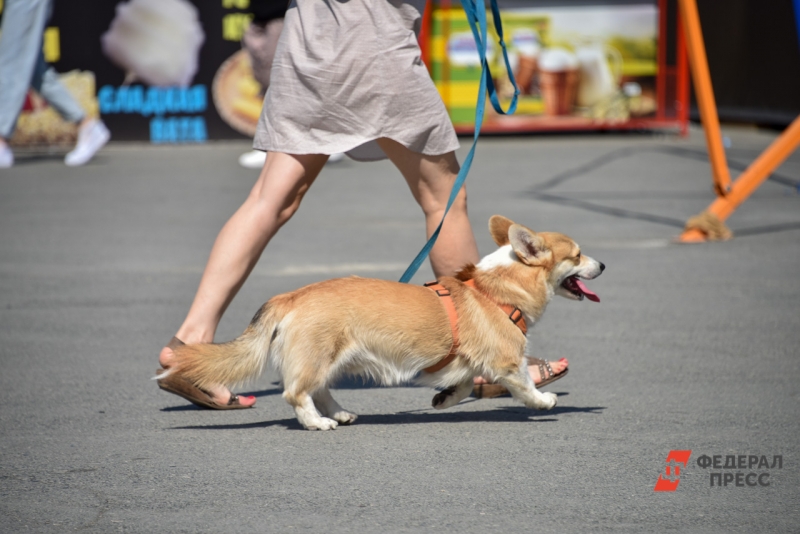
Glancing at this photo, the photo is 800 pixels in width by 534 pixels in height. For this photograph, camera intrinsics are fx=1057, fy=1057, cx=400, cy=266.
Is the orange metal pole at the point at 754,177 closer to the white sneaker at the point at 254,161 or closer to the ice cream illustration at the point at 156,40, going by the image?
the white sneaker at the point at 254,161

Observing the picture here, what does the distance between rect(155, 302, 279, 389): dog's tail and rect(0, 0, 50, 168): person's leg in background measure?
904cm

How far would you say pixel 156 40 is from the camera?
14719mm

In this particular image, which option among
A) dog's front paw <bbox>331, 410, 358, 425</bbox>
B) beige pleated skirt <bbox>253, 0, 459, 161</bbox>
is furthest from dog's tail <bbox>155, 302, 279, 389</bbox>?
beige pleated skirt <bbox>253, 0, 459, 161</bbox>

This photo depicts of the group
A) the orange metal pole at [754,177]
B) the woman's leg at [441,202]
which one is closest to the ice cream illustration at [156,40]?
the orange metal pole at [754,177]

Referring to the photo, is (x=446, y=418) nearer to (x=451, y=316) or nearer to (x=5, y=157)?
(x=451, y=316)

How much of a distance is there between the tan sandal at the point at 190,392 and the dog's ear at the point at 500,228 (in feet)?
3.91

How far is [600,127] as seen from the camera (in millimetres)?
16406

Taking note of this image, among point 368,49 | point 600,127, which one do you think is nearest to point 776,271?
point 368,49

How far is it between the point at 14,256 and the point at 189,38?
8.05 m

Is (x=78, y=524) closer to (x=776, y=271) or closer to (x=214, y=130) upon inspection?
(x=776, y=271)

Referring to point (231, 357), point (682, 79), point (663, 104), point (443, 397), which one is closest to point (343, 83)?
point (231, 357)

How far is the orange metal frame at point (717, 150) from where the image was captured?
7.82 meters

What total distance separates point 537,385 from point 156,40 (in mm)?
11772

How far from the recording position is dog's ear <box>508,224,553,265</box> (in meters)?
3.90
